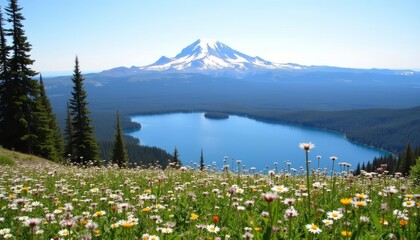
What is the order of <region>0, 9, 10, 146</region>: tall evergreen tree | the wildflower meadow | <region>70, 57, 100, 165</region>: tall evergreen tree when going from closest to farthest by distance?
the wildflower meadow, <region>0, 9, 10, 146</region>: tall evergreen tree, <region>70, 57, 100, 165</region>: tall evergreen tree

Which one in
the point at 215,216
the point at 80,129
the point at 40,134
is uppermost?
the point at 215,216

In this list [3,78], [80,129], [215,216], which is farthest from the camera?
[80,129]

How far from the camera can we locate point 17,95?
34.6 metres

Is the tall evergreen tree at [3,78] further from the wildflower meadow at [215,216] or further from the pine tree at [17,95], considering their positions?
the wildflower meadow at [215,216]

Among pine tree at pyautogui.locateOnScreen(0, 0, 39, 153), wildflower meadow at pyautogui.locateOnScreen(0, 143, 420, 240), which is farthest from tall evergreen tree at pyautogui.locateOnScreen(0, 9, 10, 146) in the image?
wildflower meadow at pyautogui.locateOnScreen(0, 143, 420, 240)

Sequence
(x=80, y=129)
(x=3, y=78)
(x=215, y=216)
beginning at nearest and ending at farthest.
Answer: (x=215, y=216), (x=3, y=78), (x=80, y=129)

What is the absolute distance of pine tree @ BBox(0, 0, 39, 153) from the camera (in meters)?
34.2

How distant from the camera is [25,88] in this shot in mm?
35031

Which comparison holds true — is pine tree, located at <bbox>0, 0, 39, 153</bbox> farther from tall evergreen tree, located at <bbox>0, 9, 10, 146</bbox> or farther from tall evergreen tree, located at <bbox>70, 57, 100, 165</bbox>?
tall evergreen tree, located at <bbox>70, 57, 100, 165</bbox>

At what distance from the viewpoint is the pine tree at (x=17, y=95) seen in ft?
112

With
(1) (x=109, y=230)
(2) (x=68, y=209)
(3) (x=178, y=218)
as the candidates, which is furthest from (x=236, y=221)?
(2) (x=68, y=209)

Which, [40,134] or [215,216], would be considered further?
[40,134]

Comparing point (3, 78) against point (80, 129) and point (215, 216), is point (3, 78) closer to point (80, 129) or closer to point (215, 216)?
point (80, 129)

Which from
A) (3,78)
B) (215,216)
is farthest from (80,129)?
(215,216)
